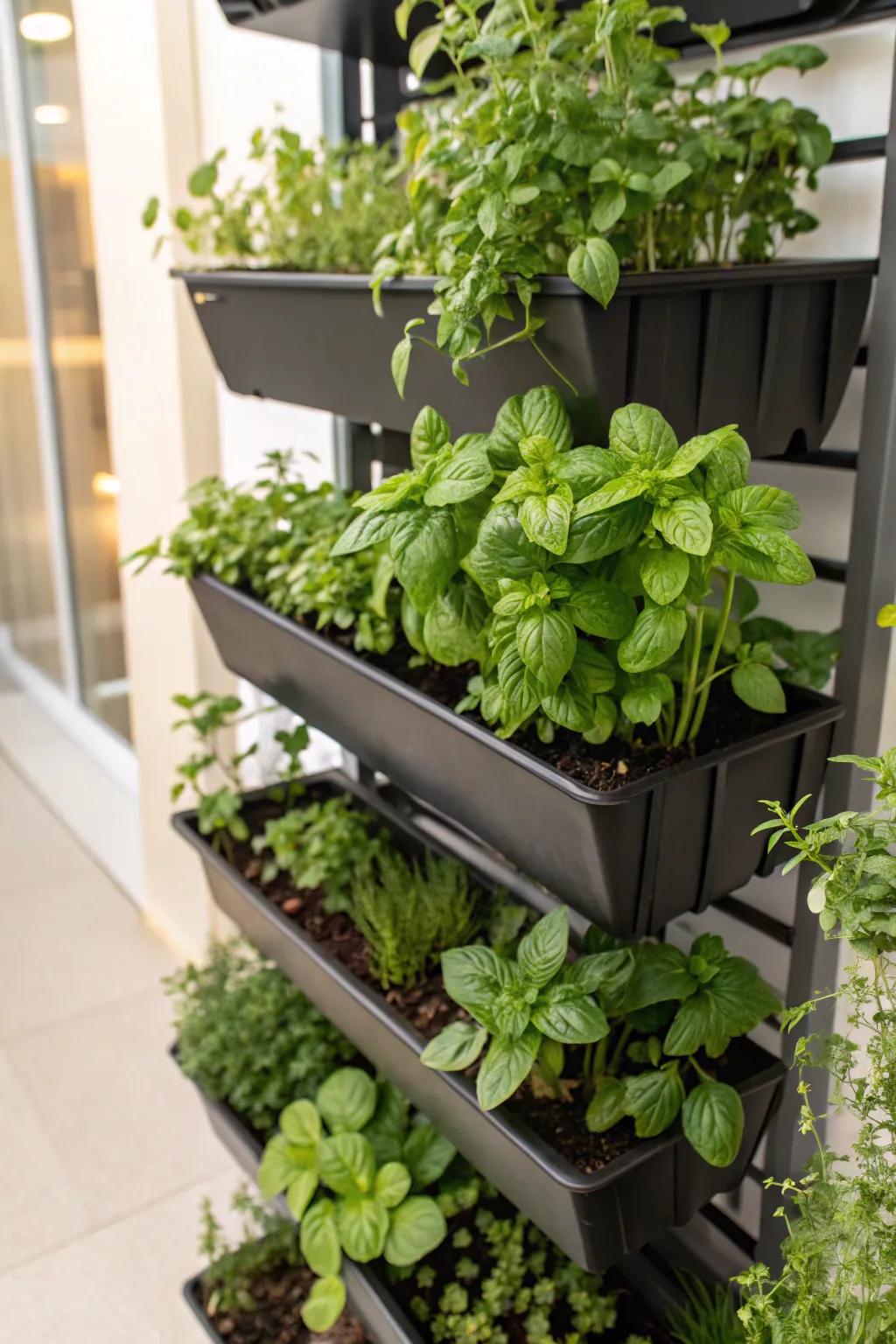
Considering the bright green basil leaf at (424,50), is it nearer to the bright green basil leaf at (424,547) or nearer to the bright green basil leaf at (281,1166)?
the bright green basil leaf at (424,547)

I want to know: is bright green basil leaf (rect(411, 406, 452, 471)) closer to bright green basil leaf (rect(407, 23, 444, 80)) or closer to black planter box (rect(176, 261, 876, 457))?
black planter box (rect(176, 261, 876, 457))

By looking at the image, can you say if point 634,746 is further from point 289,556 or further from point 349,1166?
point 349,1166

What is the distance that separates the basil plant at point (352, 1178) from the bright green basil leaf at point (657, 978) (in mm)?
455

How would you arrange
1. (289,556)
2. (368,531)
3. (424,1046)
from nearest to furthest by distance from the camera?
(368,531) < (424,1046) < (289,556)

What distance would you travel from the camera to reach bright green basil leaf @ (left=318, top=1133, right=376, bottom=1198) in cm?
140

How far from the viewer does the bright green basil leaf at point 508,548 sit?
0.88m

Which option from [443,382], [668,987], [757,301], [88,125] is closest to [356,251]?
[443,382]

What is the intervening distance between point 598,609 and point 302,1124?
912 mm

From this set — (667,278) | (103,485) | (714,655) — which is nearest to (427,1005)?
(714,655)

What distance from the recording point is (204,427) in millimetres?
2023

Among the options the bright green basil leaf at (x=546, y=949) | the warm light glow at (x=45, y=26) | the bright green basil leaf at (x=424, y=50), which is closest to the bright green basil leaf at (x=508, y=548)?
the bright green basil leaf at (x=546, y=949)

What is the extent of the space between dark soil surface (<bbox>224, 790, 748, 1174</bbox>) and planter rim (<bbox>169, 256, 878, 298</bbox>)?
2.43ft

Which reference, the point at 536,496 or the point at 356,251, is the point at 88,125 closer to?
the point at 356,251

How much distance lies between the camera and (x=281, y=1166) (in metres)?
1.46
